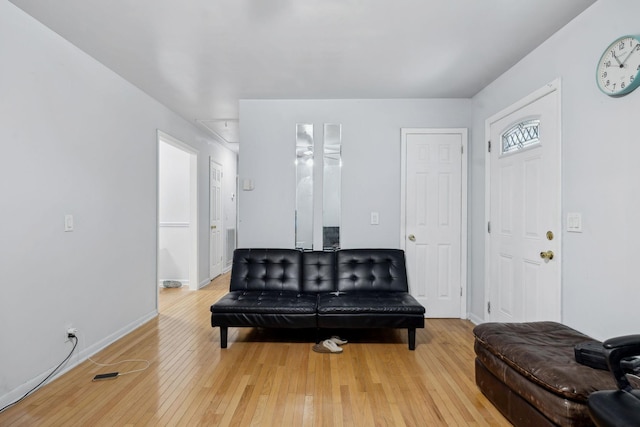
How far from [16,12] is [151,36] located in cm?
80

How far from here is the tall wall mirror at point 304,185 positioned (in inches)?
152

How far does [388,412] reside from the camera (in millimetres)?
2000

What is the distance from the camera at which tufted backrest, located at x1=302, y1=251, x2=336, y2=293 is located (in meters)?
3.48

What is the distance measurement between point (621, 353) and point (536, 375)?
414 millimetres

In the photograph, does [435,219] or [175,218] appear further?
[175,218]

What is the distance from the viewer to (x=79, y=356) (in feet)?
8.71

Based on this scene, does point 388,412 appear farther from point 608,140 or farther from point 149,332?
point 149,332

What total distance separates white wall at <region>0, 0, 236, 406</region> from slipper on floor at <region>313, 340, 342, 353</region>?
197 centimetres

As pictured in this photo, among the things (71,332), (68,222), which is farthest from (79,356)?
(68,222)

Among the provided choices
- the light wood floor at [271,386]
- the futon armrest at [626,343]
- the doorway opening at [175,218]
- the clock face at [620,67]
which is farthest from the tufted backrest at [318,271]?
the doorway opening at [175,218]

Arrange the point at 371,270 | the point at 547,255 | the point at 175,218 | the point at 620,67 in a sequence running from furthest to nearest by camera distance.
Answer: the point at 175,218 < the point at 371,270 < the point at 547,255 < the point at 620,67

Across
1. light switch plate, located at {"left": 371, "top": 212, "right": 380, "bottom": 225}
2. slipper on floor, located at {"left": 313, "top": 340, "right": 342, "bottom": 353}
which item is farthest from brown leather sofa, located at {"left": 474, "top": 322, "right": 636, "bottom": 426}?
light switch plate, located at {"left": 371, "top": 212, "right": 380, "bottom": 225}

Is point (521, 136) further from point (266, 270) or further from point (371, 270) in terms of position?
point (266, 270)

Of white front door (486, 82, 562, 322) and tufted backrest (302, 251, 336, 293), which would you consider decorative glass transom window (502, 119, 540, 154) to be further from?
tufted backrest (302, 251, 336, 293)
